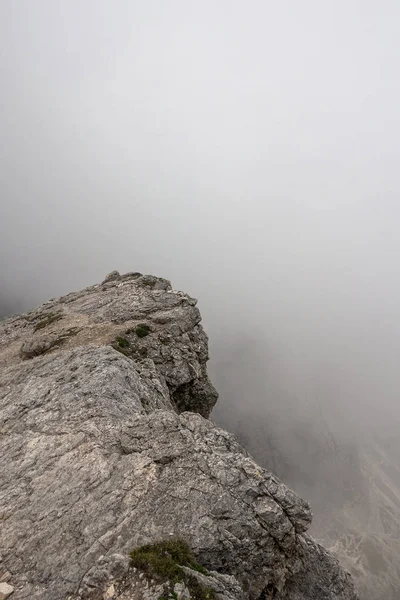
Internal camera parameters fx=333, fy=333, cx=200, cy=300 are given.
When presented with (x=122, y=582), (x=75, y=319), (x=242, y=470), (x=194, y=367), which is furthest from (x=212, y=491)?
(x=75, y=319)

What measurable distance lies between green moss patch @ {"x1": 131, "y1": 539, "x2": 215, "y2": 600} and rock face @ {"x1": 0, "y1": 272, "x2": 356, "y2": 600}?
45cm

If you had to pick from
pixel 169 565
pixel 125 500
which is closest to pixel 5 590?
pixel 125 500

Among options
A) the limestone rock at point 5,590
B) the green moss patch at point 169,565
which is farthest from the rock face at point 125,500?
the green moss patch at point 169,565

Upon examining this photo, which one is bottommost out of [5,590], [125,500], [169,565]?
[5,590]

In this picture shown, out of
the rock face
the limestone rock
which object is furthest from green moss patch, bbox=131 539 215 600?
the limestone rock

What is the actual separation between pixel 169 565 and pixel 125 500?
17.6ft

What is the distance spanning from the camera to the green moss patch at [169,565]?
1361 centimetres

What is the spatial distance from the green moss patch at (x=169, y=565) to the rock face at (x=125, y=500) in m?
0.45

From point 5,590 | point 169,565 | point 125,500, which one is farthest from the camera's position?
point 125,500

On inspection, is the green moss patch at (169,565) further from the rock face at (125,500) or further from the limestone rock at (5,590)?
the limestone rock at (5,590)

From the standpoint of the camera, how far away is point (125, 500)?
19.0 m

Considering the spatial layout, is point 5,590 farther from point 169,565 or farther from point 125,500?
→ point 169,565

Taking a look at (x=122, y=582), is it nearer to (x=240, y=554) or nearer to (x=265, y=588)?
(x=240, y=554)

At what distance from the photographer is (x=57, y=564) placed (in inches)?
637
